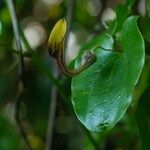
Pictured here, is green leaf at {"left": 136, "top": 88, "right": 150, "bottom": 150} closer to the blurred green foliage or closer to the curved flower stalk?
the curved flower stalk

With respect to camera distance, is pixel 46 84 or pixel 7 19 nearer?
pixel 7 19

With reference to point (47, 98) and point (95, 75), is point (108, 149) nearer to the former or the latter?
point (47, 98)

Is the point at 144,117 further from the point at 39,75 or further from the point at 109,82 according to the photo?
the point at 39,75

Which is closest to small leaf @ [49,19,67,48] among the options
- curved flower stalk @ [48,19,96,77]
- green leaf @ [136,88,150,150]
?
curved flower stalk @ [48,19,96,77]

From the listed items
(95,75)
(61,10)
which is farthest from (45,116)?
(95,75)

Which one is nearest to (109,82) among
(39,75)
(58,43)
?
(58,43)
